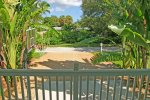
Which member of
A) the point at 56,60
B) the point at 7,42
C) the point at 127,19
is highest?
the point at 127,19

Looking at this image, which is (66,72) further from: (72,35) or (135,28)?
(72,35)

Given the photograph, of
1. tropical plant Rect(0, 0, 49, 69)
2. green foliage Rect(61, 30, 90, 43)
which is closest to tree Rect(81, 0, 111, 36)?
green foliage Rect(61, 30, 90, 43)

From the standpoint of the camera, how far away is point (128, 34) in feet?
16.2

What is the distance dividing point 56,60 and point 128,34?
1025 centimetres

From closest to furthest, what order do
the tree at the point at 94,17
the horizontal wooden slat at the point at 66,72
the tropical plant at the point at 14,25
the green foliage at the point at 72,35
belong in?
the horizontal wooden slat at the point at 66,72
the tropical plant at the point at 14,25
the tree at the point at 94,17
the green foliage at the point at 72,35

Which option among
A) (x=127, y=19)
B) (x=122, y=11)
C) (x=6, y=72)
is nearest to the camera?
(x=6, y=72)

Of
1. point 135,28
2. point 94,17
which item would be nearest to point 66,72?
point 135,28

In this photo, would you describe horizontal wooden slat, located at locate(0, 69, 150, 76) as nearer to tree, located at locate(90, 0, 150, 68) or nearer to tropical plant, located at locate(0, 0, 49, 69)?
tree, located at locate(90, 0, 150, 68)

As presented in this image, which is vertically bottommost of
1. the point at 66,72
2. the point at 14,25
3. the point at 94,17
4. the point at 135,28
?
the point at 66,72

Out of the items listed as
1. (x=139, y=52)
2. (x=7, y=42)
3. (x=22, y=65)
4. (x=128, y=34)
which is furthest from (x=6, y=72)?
(x=22, y=65)

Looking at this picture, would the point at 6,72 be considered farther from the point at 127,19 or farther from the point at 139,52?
the point at 139,52

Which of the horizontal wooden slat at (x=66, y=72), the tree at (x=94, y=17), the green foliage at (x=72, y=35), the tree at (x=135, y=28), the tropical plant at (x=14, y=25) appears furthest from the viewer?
the green foliage at (x=72, y=35)

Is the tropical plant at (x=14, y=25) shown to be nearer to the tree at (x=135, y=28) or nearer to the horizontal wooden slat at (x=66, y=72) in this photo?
the tree at (x=135, y=28)

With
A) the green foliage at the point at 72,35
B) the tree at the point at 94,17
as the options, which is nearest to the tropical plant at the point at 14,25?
the tree at the point at 94,17
